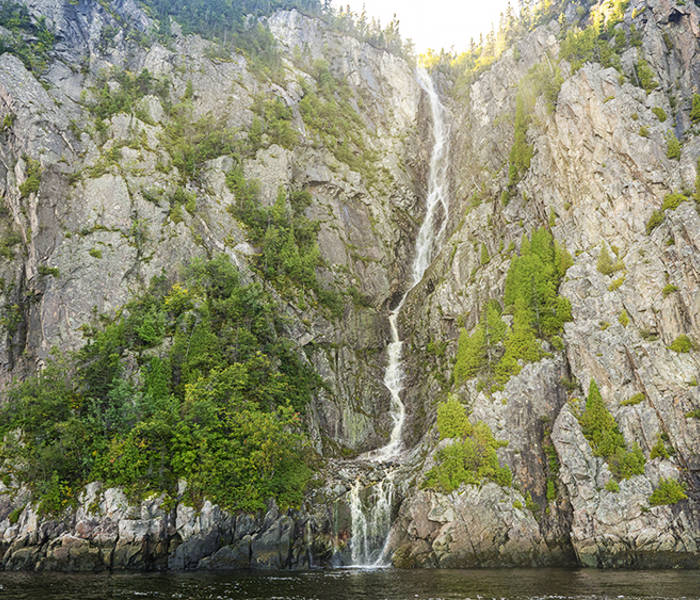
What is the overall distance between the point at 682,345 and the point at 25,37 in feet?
283

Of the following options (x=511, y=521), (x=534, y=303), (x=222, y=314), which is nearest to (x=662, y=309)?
(x=534, y=303)

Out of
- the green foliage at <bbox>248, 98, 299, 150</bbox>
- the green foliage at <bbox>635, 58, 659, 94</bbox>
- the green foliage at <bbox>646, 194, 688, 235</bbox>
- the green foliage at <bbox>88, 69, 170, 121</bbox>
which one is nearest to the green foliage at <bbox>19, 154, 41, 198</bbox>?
the green foliage at <bbox>88, 69, 170, 121</bbox>

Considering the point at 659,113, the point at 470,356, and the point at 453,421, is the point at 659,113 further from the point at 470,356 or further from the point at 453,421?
the point at 453,421

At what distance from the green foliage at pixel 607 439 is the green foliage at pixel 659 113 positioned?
3415cm

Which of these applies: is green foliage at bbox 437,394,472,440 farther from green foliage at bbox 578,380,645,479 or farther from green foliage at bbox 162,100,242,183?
green foliage at bbox 162,100,242,183

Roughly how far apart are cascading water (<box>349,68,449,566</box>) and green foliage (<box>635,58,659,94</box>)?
2956 cm

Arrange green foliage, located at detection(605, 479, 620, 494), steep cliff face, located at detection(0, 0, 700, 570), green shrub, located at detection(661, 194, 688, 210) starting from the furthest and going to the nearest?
1. green shrub, located at detection(661, 194, 688, 210)
2. green foliage, located at detection(605, 479, 620, 494)
3. steep cliff face, located at detection(0, 0, 700, 570)

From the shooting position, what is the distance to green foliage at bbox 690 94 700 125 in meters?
54.4

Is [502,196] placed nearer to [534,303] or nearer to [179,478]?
[534,303]

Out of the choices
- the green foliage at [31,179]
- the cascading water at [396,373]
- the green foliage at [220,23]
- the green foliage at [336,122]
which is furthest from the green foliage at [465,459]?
the green foliage at [220,23]

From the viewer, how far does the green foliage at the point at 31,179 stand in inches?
2015

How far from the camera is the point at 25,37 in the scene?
66125mm

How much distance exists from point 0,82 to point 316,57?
57.8 meters

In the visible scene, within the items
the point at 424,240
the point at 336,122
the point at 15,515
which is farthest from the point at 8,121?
the point at 424,240
